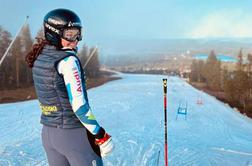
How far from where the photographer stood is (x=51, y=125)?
254 cm

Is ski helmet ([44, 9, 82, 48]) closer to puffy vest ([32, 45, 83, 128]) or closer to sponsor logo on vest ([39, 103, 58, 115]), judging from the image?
puffy vest ([32, 45, 83, 128])

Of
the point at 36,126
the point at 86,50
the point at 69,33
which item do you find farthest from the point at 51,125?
the point at 86,50

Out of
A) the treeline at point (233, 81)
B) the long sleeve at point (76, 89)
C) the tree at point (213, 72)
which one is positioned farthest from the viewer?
the tree at point (213, 72)

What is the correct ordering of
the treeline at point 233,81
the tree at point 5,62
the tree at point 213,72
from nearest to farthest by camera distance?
the tree at point 5,62 < the treeline at point 233,81 < the tree at point 213,72

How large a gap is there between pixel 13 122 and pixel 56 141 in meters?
12.5

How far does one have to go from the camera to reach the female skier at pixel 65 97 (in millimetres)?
2375

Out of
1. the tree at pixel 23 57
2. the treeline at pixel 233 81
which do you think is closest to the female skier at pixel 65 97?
the treeline at pixel 233 81

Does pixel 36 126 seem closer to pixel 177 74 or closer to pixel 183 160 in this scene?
pixel 183 160

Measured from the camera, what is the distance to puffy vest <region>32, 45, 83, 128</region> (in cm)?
239

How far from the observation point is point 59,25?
8.13 feet

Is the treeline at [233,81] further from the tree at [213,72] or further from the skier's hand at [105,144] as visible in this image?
the skier's hand at [105,144]

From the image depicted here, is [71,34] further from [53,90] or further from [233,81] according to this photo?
[233,81]

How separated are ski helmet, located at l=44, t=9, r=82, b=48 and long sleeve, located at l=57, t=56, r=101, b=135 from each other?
0.78 feet

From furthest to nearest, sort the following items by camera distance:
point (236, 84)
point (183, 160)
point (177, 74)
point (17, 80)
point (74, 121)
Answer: point (177, 74), point (236, 84), point (17, 80), point (183, 160), point (74, 121)
